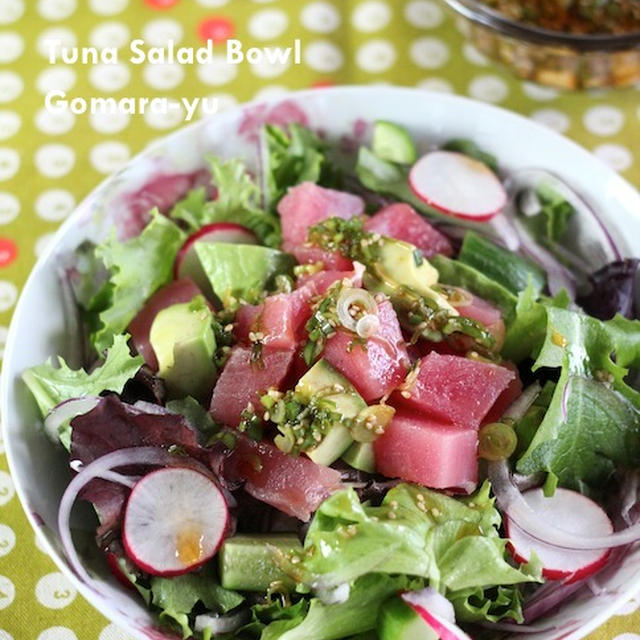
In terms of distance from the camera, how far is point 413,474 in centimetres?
159

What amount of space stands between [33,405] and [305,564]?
1.96 ft

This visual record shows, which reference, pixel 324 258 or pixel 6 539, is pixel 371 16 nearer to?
pixel 324 258

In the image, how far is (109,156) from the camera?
2.48 metres

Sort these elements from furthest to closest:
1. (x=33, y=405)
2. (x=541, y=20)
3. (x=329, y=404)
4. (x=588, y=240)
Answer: (x=541, y=20) → (x=588, y=240) → (x=33, y=405) → (x=329, y=404)

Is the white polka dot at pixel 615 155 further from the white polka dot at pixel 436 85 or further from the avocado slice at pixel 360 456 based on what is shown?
the avocado slice at pixel 360 456

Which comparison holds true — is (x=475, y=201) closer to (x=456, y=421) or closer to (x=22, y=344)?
(x=456, y=421)

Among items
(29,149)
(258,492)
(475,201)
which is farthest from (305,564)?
(29,149)

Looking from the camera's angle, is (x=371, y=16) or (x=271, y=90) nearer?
(x=271, y=90)

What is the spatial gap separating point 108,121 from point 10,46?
408 millimetres

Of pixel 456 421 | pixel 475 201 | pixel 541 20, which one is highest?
pixel 541 20

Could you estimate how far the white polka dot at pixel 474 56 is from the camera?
2.63 m

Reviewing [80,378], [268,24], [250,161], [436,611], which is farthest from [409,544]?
[268,24]

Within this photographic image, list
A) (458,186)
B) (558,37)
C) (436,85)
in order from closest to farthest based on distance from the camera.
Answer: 1. (458,186)
2. (558,37)
3. (436,85)

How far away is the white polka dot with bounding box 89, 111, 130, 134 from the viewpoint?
253cm
